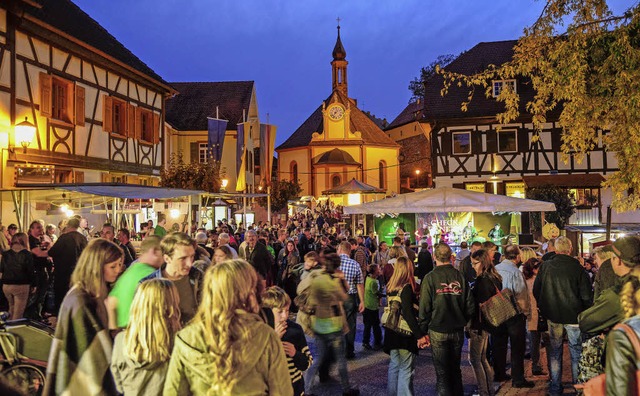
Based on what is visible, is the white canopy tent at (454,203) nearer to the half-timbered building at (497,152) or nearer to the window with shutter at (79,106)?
the window with shutter at (79,106)

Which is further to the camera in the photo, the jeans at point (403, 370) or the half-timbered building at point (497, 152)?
the half-timbered building at point (497, 152)

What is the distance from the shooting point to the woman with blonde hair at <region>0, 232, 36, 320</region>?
9.29m

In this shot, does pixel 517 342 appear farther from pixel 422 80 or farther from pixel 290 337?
pixel 422 80

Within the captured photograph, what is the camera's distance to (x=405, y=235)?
51.1ft

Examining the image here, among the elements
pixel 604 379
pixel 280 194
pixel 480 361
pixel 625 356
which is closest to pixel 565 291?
pixel 480 361

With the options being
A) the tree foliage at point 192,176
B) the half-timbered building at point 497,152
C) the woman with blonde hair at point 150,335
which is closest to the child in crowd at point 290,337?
the woman with blonde hair at point 150,335

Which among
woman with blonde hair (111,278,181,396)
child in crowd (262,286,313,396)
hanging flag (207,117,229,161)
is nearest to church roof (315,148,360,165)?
hanging flag (207,117,229,161)

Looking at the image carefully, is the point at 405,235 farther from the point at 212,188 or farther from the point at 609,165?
the point at 609,165

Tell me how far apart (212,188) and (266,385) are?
926 inches

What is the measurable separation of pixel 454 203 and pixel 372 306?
612cm

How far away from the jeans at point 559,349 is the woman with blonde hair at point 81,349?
514cm

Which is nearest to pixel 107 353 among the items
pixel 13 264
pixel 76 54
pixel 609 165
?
pixel 13 264

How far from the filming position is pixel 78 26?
65.6 ft

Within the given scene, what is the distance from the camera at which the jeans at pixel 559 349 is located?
6.95 metres
